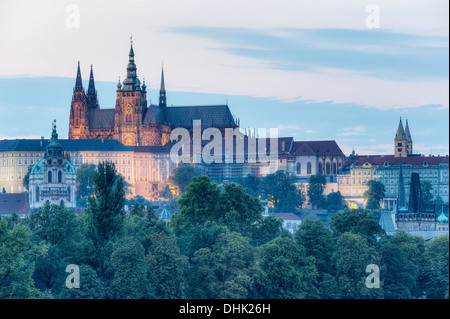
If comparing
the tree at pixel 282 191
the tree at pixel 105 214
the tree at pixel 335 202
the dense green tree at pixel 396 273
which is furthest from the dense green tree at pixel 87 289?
the tree at pixel 335 202

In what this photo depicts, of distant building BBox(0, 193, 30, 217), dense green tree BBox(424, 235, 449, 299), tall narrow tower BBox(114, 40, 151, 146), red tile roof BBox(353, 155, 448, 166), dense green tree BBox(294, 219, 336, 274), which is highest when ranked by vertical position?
tall narrow tower BBox(114, 40, 151, 146)

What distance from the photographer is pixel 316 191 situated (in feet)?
581

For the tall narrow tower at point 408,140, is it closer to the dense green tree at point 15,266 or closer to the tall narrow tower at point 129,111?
the tall narrow tower at point 129,111

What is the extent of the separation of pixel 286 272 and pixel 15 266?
14.3 m

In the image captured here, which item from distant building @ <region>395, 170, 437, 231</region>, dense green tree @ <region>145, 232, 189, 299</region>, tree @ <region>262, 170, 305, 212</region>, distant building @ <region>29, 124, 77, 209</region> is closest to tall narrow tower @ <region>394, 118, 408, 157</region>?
tree @ <region>262, 170, 305, 212</region>

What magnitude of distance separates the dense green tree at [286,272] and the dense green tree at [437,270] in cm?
761

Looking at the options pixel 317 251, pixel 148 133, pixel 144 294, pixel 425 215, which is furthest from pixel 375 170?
pixel 144 294

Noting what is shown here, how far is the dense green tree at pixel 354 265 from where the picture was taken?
2422 inches

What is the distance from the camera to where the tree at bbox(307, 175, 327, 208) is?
576ft

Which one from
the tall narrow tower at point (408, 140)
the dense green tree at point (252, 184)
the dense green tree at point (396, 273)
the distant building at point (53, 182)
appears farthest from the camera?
the tall narrow tower at point (408, 140)

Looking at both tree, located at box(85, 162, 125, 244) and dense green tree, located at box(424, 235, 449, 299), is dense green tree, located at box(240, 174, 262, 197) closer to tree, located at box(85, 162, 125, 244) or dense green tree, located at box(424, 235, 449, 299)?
dense green tree, located at box(424, 235, 449, 299)

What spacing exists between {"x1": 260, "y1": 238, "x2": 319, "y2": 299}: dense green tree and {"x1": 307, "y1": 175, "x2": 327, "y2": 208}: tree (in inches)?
4430
